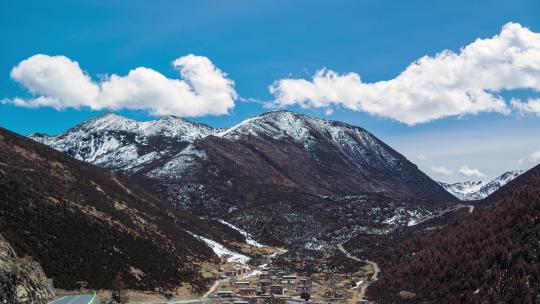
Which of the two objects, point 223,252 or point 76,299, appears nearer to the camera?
point 76,299

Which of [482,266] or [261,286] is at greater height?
[482,266]

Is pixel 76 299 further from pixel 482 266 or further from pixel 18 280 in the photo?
pixel 482 266

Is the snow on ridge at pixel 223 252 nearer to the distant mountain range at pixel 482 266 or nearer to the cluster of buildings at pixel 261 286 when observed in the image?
the cluster of buildings at pixel 261 286

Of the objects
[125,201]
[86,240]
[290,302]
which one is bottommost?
[290,302]

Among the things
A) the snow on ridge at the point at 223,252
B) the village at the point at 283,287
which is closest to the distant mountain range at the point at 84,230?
the snow on ridge at the point at 223,252

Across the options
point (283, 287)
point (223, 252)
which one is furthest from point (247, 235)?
point (283, 287)

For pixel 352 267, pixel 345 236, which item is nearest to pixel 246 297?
pixel 352 267

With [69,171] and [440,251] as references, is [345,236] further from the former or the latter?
[69,171]
